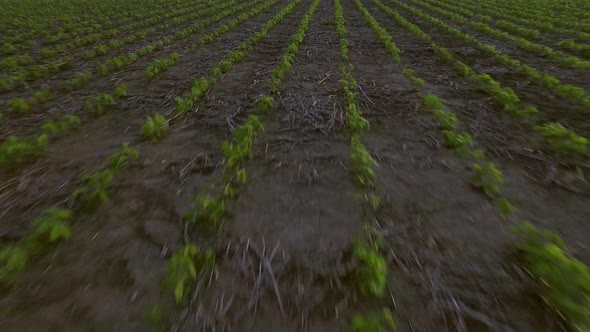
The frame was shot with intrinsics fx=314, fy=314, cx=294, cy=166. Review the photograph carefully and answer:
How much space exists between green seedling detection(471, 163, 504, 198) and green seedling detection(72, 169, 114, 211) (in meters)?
3.38

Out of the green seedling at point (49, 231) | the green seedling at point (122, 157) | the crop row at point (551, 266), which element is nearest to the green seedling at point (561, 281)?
the crop row at point (551, 266)

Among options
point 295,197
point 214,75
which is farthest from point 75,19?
point 295,197

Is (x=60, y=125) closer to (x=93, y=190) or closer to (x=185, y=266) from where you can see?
(x=93, y=190)

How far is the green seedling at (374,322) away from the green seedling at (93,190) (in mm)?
2304

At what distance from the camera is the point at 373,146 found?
368 centimetres

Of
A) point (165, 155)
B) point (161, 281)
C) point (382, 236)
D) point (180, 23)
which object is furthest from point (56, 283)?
point (180, 23)

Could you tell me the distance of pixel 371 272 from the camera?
202 centimetres

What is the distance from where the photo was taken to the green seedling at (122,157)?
10.4ft

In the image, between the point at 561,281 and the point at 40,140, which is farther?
the point at 40,140

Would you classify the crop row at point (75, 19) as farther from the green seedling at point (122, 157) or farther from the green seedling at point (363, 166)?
the green seedling at point (363, 166)

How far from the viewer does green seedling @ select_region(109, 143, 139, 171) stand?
3.18 meters

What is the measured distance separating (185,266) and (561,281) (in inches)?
91.1

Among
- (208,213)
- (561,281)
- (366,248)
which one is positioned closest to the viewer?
(561,281)

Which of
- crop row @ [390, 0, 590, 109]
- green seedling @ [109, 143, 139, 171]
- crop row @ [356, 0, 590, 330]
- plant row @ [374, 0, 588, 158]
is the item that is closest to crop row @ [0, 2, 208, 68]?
green seedling @ [109, 143, 139, 171]
